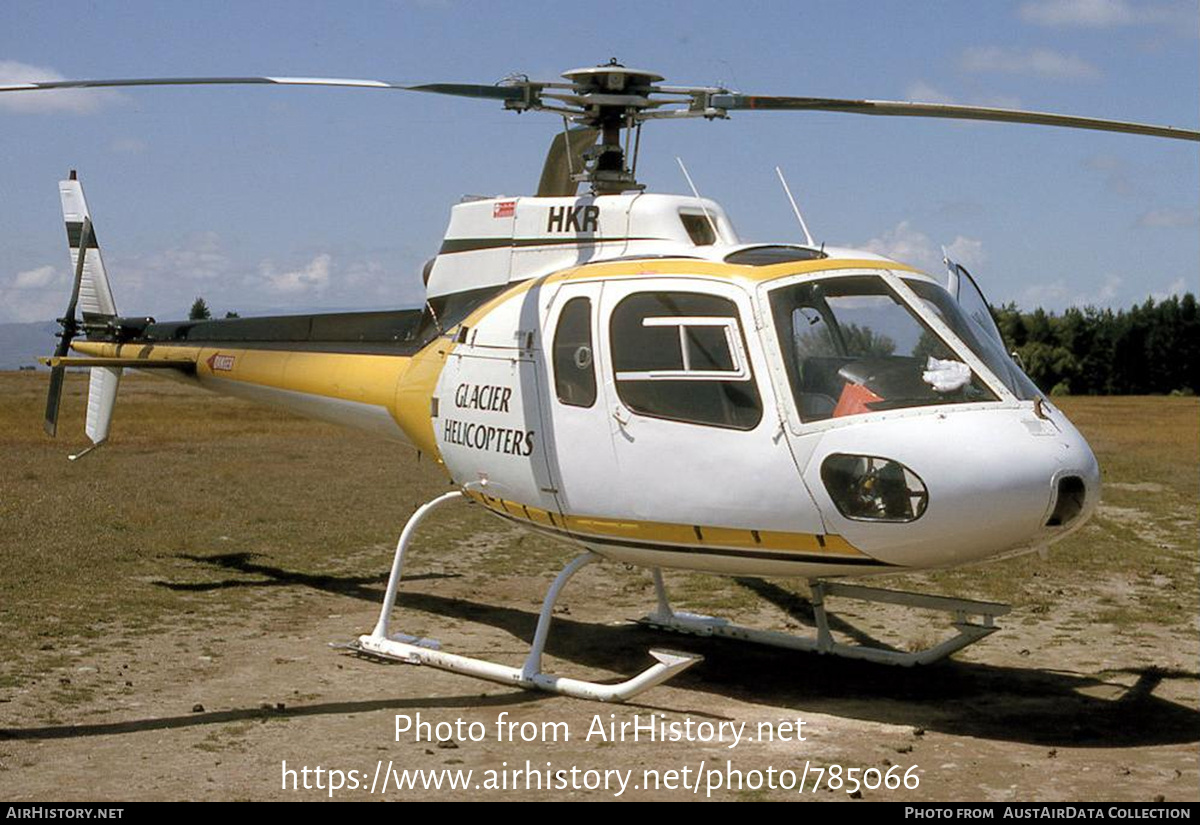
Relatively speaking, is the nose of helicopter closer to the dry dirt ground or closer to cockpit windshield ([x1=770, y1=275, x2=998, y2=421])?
cockpit windshield ([x1=770, y1=275, x2=998, y2=421])

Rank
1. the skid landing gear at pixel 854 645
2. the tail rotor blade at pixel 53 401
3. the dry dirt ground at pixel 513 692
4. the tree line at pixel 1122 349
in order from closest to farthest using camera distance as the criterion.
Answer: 1. the dry dirt ground at pixel 513 692
2. the skid landing gear at pixel 854 645
3. the tail rotor blade at pixel 53 401
4. the tree line at pixel 1122 349

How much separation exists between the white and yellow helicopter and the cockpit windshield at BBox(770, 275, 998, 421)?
0.01m

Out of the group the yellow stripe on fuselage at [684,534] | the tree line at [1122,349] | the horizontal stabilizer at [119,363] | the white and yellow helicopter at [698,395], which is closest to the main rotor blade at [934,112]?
the white and yellow helicopter at [698,395]

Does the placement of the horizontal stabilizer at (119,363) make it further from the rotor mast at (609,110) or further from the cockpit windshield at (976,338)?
the cockpit windshield at (976,338)

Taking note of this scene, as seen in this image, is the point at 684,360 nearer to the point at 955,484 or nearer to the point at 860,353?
the point at 860,353

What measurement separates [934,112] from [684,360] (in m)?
2.23

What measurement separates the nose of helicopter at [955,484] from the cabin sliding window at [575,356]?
1.81 meters

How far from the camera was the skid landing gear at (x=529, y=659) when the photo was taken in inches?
315

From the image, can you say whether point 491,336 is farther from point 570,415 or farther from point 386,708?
point 386,708

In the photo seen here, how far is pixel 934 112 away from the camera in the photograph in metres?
8.27

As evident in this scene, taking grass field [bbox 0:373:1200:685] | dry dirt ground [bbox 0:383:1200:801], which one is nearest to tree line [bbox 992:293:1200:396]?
grass field [bbox 0:373:1200:685]

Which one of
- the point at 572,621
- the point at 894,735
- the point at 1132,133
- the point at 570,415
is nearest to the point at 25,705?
the point at 570,415

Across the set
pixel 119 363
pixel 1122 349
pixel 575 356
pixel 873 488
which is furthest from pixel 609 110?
pixel 1122 349

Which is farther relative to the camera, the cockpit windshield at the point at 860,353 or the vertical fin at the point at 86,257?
the vertical fin at the point at 86,257
